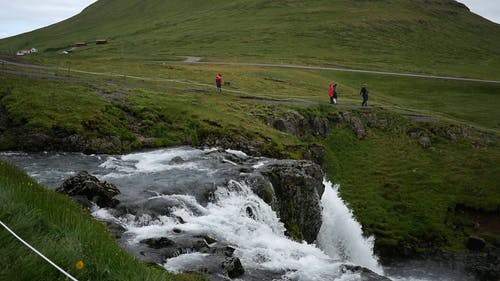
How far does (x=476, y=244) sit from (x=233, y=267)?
31.7m

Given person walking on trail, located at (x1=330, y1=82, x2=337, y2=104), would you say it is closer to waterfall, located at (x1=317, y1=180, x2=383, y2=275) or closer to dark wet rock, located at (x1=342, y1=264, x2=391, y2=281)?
waterfall, located at (x1=317, y1=180, x2=383, y2=275)

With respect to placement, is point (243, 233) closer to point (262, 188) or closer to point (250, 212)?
point (250, 212)

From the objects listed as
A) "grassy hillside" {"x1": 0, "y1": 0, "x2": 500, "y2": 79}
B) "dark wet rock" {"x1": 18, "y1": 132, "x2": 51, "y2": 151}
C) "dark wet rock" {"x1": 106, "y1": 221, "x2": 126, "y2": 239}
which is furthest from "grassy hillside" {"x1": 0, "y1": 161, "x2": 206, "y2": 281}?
"grassy hillside" {"x1": 0, "y1": 0, "x2": 500, "y2": 79}

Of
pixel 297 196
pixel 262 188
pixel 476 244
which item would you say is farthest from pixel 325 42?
pixel 262 188

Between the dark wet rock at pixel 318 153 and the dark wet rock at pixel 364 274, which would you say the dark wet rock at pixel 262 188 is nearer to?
the dark wet rock at pixel 364 274

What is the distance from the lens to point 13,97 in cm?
A: 3969

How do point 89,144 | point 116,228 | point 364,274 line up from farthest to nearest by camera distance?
→ point 89,144
point 116,228
point 364,274

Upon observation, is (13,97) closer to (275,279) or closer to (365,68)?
(275,279)

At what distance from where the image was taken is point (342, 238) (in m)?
39.5

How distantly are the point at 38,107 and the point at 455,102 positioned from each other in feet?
237

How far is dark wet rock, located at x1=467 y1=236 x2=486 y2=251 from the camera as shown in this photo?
137 feet

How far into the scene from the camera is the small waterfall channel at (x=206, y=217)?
1991cm

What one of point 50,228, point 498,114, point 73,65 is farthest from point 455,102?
point 50,228

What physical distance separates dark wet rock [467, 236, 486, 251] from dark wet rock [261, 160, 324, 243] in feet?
53.5
